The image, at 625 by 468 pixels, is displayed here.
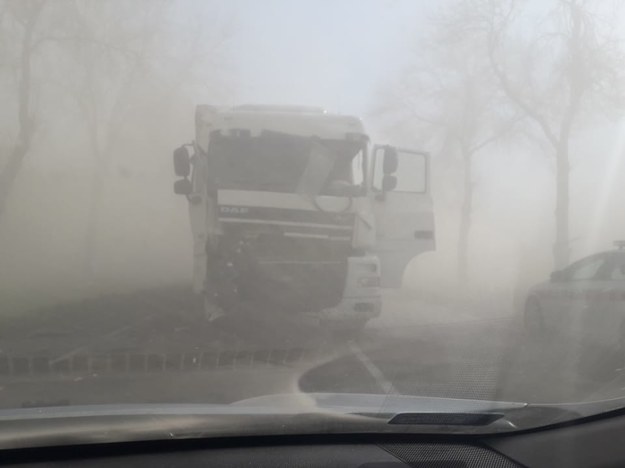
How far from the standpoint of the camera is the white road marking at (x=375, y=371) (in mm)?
6590

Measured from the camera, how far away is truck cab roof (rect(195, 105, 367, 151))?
1096 cm

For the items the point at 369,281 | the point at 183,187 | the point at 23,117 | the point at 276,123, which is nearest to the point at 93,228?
the point at 23,117

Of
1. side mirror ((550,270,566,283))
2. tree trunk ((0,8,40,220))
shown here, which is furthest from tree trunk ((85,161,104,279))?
side mirror ((550,270,566,283))

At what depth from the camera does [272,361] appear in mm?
8508

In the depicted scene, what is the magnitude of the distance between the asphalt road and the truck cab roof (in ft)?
9.38

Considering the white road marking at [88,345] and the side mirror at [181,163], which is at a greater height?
the side mirror at [181,163]

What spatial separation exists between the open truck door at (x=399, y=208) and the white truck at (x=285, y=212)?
0.07 m

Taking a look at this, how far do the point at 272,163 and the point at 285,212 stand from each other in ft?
2.69

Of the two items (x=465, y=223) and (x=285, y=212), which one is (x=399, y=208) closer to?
(x=285, y=212)

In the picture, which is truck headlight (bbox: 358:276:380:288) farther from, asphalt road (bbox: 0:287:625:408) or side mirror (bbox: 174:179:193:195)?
side mirror (bbox: 174:179:193:195)

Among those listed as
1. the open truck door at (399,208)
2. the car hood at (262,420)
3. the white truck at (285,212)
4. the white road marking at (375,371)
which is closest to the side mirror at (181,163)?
the white truck at (285,212)

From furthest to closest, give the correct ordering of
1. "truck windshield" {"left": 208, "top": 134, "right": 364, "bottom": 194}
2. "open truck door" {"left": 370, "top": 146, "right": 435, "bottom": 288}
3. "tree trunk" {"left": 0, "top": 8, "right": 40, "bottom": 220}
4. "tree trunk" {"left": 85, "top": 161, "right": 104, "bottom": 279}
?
"tree trunk" {"left": 85, "top": 161, "right": 104, "bottom": 279}
"tree trunk" {"left": 0, "top": 8, "right": 40, "bottom": 220}
"open truck door" {"left": 370, "top": 146, "right": 435, "bottom": 288}
"truck windshield" {"left": 208, "top": 134, "right": 364, "bottom": 194}

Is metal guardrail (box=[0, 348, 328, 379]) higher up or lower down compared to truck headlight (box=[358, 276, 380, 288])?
lower down

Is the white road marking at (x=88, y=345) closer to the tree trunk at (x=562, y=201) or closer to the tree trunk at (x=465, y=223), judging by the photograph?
the tree trunk at (x=562, y=201)
